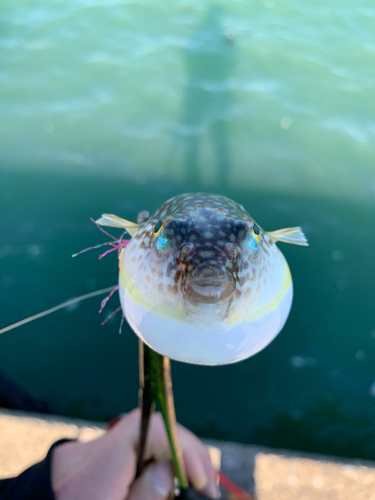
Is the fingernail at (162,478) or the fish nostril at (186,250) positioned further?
the fingernail at (162,478)

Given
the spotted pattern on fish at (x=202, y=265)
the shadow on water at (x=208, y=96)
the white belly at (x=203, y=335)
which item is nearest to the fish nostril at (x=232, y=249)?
the spotted pattern on fish at (x=202, y=265)

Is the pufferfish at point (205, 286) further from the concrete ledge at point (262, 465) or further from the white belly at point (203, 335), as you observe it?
the concrete ledge at point (262, 465)

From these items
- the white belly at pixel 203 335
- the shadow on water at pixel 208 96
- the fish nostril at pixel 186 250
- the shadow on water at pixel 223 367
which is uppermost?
the fish nostril at pixel 186 250

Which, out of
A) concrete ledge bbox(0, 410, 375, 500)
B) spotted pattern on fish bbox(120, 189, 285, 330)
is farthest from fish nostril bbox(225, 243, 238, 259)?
concrete ledge bbox(0, 410, 375, 500)

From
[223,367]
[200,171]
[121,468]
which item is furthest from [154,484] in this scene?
[200,171]

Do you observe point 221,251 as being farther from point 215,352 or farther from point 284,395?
point 284,395

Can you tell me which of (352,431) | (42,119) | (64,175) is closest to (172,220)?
(352,431)
